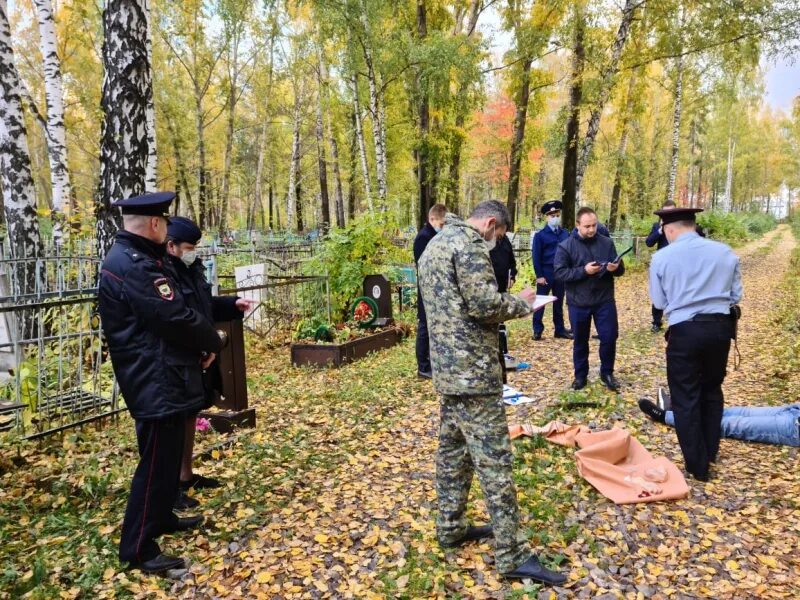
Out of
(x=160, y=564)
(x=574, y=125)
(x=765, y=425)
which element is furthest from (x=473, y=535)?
(x=574, y=125)

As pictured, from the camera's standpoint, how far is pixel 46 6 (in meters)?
8.79

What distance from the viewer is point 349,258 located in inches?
380

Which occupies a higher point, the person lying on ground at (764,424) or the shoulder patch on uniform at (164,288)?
the shoulder patch on uniform at (164,288)

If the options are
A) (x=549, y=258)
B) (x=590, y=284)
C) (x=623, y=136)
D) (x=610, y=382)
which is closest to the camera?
(x=590, y=284)

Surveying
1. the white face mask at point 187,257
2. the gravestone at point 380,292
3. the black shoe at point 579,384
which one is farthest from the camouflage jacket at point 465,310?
the gravestone at point 380,292

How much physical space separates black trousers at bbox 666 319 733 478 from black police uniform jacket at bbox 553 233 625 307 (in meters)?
1.70

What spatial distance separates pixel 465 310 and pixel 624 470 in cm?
208

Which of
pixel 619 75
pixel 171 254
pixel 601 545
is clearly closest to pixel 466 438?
pixel 601 545

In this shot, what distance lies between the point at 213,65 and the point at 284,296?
67.0 ft

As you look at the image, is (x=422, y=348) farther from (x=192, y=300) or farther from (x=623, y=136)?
(x=623, y=136)

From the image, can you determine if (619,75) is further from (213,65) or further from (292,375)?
(213,65)

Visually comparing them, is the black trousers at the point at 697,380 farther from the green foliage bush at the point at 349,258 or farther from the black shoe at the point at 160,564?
the green foliage bush at the point at 349,258

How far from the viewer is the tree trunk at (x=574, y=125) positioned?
43.9 ft

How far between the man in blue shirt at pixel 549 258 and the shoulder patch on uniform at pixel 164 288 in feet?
19.2
